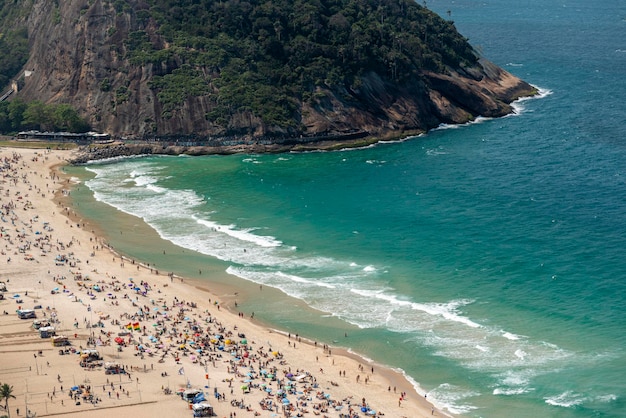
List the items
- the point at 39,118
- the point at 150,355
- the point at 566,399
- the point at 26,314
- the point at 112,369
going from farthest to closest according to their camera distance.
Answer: the point at 39,118
the point at 26,314
the point at 150,355
the point at 112,369
the point at 566,399

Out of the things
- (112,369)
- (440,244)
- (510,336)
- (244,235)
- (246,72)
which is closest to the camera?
(112,369)

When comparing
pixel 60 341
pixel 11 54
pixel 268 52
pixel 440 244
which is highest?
pixel 268 52

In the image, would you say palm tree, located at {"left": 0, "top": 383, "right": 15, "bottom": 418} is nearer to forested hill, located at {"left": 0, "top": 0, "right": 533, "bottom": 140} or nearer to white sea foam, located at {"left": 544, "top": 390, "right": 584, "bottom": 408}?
white sea foam, located at {"left": 544, "top": 390, "right": 584, "bottom": 408}

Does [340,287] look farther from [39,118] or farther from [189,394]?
[39,118]

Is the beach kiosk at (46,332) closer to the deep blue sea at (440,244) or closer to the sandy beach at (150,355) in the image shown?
the sandy beach at (150,355)

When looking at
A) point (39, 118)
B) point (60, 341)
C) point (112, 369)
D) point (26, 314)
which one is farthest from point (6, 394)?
point (39, 118)

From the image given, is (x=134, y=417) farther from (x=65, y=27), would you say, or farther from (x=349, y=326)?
(x=65, y=27)

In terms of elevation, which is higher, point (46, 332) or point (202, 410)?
point (46, 332)
